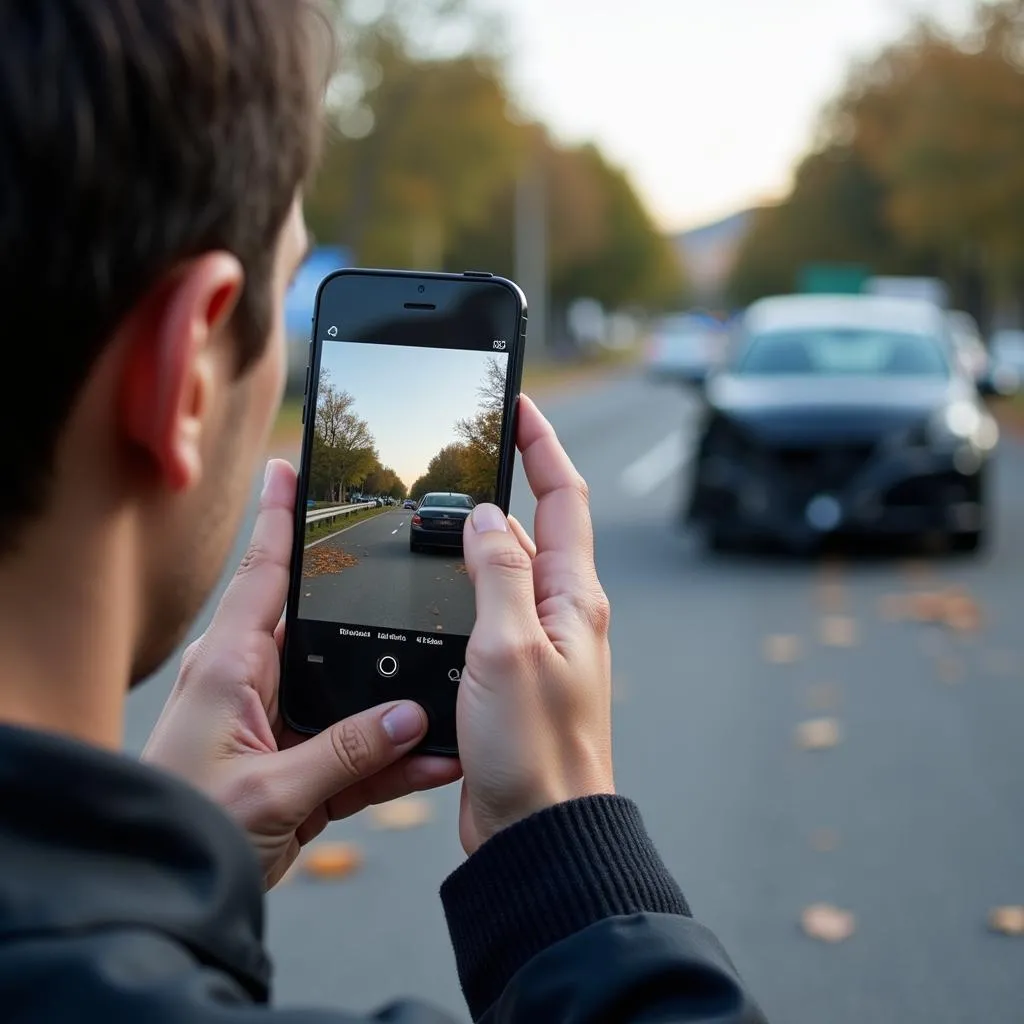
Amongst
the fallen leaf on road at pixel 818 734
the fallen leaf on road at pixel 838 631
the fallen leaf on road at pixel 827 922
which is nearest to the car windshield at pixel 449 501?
the fallen leaf on road at pixel 827 922

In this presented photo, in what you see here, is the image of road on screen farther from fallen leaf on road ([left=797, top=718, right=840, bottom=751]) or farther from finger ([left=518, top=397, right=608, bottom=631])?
fallen leaf on road ([left=797, top=718, right=840, bottom=751])

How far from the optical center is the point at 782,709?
267 inches

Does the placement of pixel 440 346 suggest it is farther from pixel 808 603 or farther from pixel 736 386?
pixel 736 386

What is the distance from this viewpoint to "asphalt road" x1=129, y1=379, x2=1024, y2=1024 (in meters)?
3.96

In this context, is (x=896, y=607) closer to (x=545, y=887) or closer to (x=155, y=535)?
(x=545, y=887)

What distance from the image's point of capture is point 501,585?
154 cm

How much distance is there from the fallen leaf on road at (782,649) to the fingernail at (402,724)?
6115 mm

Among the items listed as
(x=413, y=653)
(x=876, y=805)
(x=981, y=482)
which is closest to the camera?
(x=413, y=653)

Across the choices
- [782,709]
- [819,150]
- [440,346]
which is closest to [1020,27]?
[782,709]

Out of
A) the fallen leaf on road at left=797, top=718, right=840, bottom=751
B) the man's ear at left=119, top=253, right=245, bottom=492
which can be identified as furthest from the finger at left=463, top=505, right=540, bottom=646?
the fallen leaf on road at left=797, top=718, right=840, bottom=751

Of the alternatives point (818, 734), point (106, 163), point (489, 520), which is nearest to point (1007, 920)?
point (818, 734)

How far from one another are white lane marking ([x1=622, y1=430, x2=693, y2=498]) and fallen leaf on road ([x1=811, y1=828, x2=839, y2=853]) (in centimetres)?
998

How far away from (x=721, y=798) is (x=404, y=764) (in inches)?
149

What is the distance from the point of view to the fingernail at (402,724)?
5.76 feet
